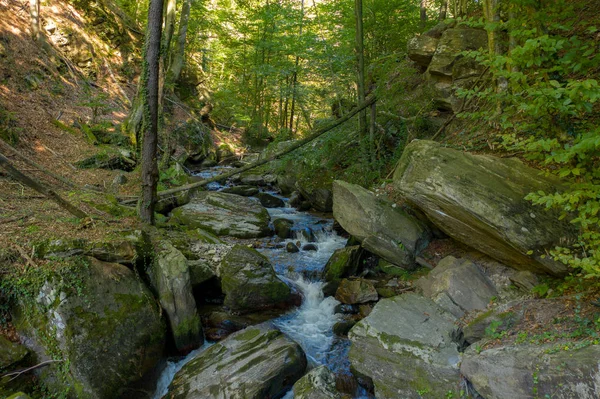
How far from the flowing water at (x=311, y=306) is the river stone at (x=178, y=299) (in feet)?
0.86

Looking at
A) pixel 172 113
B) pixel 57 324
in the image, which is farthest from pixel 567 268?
pixel 172 113

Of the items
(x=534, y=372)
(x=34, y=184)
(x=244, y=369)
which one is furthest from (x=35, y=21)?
(x=534, y=372)

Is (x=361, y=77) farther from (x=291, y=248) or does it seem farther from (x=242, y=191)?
(x=242, y=191)

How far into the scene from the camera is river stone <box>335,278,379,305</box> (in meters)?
6.54

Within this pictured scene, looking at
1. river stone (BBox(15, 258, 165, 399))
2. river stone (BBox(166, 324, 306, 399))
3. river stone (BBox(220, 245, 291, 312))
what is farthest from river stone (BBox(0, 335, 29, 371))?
river stone (BBox(220, 245, 291, 312))

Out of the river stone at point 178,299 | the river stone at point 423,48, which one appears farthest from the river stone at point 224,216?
the river stone at point 423,48

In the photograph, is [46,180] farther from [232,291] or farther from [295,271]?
[295,271]

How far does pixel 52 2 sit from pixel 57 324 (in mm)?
15306

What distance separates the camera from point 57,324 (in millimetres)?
4012

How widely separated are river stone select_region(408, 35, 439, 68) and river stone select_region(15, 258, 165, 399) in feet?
31.4

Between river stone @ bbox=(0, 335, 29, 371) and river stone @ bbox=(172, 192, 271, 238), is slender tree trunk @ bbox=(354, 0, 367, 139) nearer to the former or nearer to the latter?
river stone @ bbox=(172, 192, 271, 238)

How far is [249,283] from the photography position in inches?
251

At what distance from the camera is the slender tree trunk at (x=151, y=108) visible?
5.65 metres

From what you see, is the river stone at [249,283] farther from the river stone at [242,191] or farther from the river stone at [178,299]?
the river stone at [242,191]
